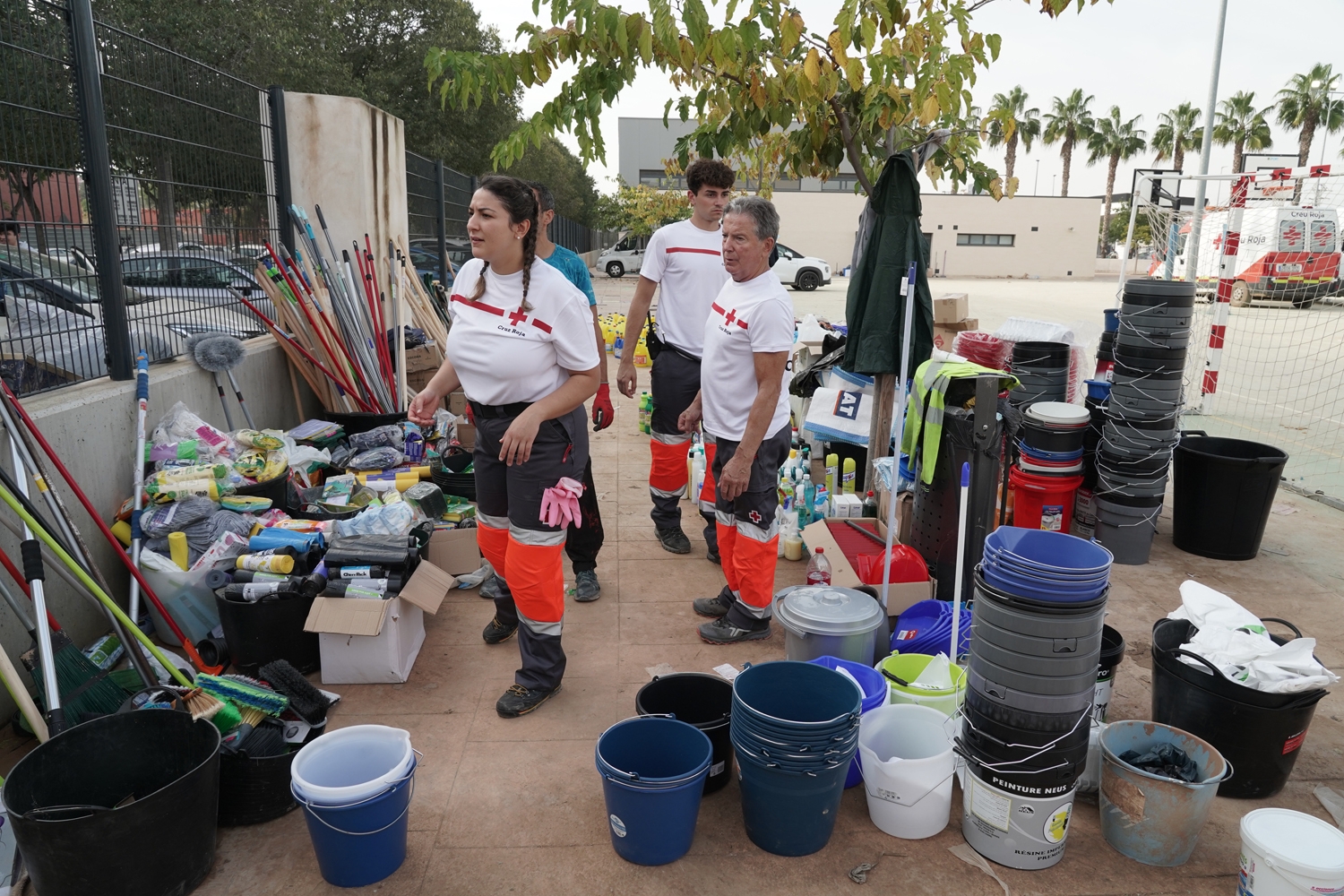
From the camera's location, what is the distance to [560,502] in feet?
10.3

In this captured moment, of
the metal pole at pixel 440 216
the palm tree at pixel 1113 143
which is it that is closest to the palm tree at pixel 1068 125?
the palm tree at pixel 1113 143

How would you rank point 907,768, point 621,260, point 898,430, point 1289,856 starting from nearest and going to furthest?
1. point 1289,856
2. point 907,768
3. point 898,430
4. point 621,260

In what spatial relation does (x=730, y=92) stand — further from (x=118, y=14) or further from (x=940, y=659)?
(x=118, y=14)

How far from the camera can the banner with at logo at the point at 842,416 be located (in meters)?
5.70

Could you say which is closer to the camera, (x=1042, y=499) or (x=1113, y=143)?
(x=1042, y=499)

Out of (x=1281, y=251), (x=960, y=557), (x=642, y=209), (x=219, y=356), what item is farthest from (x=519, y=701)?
(x=642, y=209)

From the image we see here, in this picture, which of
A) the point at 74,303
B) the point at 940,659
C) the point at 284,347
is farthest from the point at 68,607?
the point at 940,659

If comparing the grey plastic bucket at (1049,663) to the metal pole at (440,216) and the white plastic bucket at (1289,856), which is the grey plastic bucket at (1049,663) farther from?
the metal pole at (440,216)

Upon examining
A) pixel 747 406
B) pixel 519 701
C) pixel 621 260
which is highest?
pixel 621 260

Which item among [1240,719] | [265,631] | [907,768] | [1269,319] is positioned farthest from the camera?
[1269,319]

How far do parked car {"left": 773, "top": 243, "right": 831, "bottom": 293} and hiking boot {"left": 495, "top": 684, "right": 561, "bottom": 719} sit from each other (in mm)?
23464

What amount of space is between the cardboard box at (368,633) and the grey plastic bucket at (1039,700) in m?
2.31

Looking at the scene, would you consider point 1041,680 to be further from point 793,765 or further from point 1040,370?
point 1040,370

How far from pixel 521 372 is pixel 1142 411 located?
12.4ft
